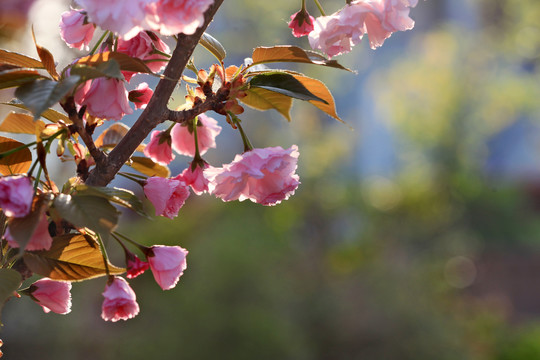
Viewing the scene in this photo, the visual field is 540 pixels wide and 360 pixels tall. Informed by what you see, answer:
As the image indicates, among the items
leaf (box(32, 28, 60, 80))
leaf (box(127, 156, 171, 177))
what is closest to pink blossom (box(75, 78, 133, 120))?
leaf (box(32, 28, 60, 80))

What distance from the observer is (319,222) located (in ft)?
18.7

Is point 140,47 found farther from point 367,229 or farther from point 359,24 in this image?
point 367,229

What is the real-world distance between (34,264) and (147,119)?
0.42 feet

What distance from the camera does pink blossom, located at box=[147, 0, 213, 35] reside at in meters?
0.32

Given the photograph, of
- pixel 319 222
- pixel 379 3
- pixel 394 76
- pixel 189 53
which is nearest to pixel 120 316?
pixel 189 53

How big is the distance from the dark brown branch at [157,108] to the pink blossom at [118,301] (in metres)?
0.08

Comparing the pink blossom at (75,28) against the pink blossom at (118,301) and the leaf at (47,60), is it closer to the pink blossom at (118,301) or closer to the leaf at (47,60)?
the leaf at (47,60)

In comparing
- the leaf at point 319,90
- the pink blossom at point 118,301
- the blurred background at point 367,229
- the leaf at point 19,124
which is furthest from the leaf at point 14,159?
the blurred background at point 367,229

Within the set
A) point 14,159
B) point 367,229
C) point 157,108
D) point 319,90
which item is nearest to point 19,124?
point 14,159

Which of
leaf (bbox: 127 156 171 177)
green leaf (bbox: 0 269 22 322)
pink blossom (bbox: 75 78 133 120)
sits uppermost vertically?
leaf (bbox: 127 156 171 177)

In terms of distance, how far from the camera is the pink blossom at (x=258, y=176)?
1.38 ft

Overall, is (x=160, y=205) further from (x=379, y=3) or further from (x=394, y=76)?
(x=394, y=76)

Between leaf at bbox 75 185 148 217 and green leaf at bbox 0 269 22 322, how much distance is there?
0.24 feet

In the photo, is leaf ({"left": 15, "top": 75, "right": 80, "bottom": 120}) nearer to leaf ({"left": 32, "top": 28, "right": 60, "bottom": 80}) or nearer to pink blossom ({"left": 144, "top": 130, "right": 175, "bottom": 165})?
leaf ({"left": 32, "top": 28, "right": 60, "bottom": 80})
